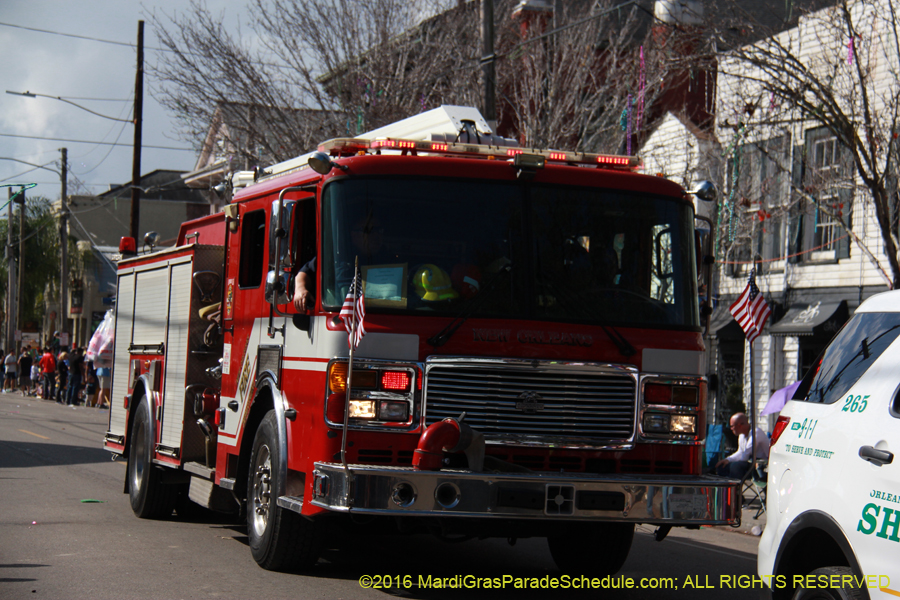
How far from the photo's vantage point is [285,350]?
7.34 meters

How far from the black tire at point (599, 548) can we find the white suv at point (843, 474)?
104 inches

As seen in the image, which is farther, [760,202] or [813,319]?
[760,202]

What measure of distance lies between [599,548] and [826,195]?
11.3m

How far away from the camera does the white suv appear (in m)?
4.23

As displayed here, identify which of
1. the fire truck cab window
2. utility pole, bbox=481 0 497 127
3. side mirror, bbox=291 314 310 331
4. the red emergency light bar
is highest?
utility pole, bbox=481 0 497 127

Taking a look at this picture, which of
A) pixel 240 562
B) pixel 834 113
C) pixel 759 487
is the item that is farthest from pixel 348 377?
pixel 834 113

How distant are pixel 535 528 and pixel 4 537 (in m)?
4.62

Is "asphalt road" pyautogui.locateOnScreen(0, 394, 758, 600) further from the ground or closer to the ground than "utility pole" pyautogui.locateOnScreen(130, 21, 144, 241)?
closer to the ground

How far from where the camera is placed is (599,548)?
26.2ft

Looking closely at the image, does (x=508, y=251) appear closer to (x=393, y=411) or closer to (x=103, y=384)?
(x=393, y=411)

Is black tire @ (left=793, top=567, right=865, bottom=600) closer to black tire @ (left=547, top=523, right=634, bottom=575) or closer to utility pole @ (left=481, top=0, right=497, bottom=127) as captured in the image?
black tire @ (left=547, top=523, right=634, bottom=575)

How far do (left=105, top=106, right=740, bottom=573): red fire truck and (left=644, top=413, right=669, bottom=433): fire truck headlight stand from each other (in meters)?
0.02

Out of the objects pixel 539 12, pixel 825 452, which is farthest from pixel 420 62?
pixel 825 452

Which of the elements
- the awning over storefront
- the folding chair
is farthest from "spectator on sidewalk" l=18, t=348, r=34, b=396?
the folding chair
